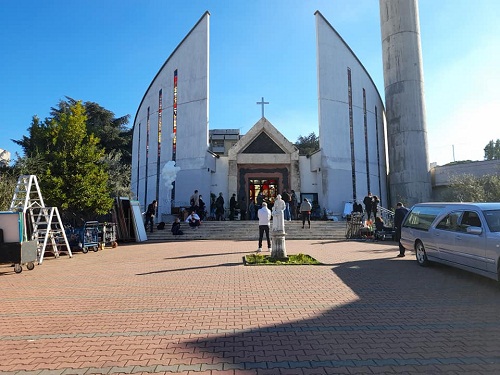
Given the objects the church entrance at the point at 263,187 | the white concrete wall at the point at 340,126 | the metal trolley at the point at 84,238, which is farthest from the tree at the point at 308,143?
the metal trolley at the point at 84,238

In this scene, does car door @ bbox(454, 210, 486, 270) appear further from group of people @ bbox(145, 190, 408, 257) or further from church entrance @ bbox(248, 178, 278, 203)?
church entrance @ bbox(248, 178, 278, 203)

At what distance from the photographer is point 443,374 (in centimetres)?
285

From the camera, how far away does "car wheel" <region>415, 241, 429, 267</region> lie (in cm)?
817

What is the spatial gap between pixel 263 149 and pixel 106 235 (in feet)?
46.1

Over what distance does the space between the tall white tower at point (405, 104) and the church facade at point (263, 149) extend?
5.77ft

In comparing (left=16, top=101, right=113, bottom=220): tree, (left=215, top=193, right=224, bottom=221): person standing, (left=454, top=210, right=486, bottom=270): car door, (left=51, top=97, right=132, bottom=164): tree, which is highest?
(left=51, top=97, right=132, bottom=164): tree

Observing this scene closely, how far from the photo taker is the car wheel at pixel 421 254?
8.17 metres

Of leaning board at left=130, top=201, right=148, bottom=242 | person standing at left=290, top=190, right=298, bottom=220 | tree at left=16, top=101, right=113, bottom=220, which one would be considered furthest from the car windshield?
person standing at left=290, top=190, right=298, bottom=220

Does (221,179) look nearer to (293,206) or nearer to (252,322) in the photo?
(293,206)

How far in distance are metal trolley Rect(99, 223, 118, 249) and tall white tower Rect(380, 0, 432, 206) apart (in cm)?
2052

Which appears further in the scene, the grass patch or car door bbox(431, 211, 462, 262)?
the grass patch

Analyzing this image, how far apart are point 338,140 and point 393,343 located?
2272 cm

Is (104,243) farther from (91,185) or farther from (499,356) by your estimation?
(499,356)

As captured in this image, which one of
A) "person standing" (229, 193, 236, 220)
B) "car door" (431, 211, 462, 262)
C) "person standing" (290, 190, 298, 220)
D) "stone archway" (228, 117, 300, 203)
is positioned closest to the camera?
"car door" (431, 211, 462, 262)
